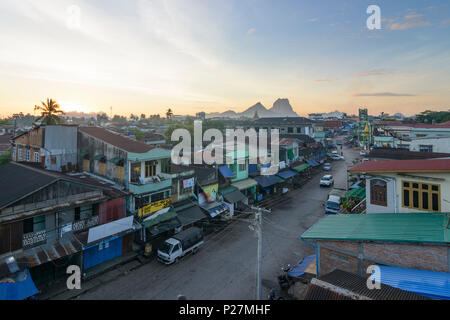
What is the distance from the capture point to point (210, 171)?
27.4 meters

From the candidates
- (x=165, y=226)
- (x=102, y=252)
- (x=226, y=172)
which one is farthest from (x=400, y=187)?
(x=102, y=252)

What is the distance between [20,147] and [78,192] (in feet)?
54.1

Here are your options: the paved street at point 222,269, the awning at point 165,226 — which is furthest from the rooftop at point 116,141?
the paved street at point 222,269

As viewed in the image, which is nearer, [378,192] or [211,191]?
[378,192]

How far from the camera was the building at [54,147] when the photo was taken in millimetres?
24078

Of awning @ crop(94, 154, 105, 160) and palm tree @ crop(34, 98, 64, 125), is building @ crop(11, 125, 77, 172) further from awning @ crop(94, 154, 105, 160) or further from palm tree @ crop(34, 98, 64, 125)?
palm tree @ crop(34, 98, 64, 125)

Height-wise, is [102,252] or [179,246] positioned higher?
[179,246]

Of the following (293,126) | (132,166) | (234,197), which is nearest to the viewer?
(132,166)

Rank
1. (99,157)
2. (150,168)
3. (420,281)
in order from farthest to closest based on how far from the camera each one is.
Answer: (99,157) → (150,168) → (420,281)

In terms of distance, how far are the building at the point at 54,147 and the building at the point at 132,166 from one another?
2.86ft

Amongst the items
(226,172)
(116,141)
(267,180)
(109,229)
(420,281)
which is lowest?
(109,229)

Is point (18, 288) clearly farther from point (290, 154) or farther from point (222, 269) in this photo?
point (290, 154)

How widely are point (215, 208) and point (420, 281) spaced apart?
60.1ft

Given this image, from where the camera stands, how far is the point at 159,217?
21.3 metres
